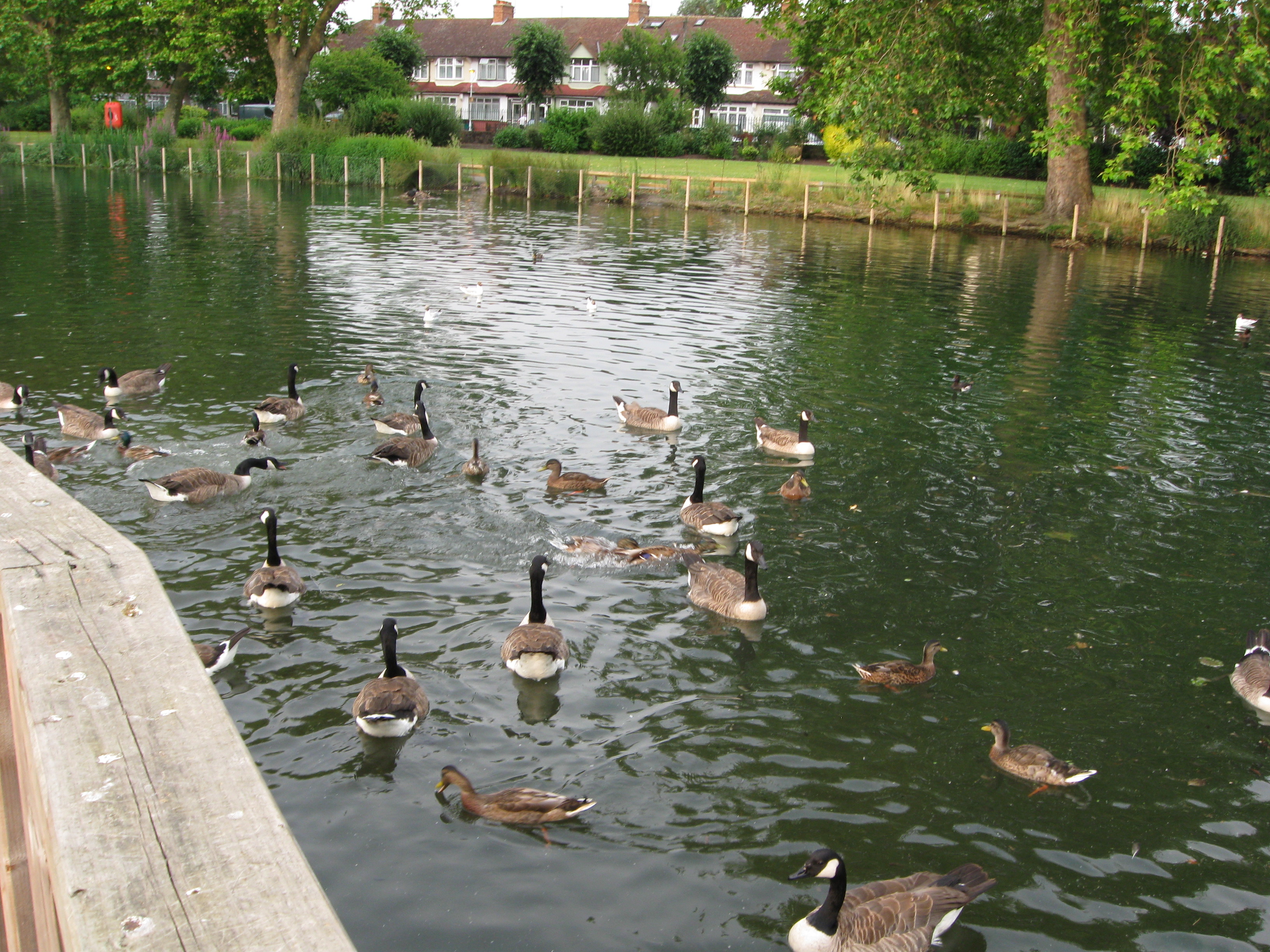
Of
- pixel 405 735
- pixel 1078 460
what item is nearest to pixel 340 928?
pixel 405 735

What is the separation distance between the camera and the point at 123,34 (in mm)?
67812

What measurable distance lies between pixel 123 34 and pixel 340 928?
79.2 metres

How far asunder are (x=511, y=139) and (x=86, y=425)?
7756 centimetres

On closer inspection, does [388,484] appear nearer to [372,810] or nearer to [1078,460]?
[372,810]

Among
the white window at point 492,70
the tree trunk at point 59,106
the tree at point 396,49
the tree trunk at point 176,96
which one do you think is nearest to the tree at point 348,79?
the tree at point 396,49

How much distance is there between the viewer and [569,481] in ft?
43.8

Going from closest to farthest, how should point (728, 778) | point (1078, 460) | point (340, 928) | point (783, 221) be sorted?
point (340, 928) < point (728, 778) < point (1078, 460) < point (783, 221)

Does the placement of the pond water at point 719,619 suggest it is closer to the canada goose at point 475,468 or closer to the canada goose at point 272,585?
the canada goose at point 272,585

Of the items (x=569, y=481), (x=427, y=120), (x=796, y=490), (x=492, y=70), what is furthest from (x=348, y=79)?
(x=796, y=490)

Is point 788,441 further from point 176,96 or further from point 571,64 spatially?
point 571,64

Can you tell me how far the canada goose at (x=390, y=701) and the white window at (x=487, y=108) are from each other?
11130 cm

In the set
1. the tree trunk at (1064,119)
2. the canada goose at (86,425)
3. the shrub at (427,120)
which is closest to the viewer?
the canada goose at (86,425)

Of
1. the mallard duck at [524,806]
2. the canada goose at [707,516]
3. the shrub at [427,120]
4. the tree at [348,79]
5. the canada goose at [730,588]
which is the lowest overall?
the mallard duck at [524,806]

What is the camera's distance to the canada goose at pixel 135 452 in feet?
45.1
